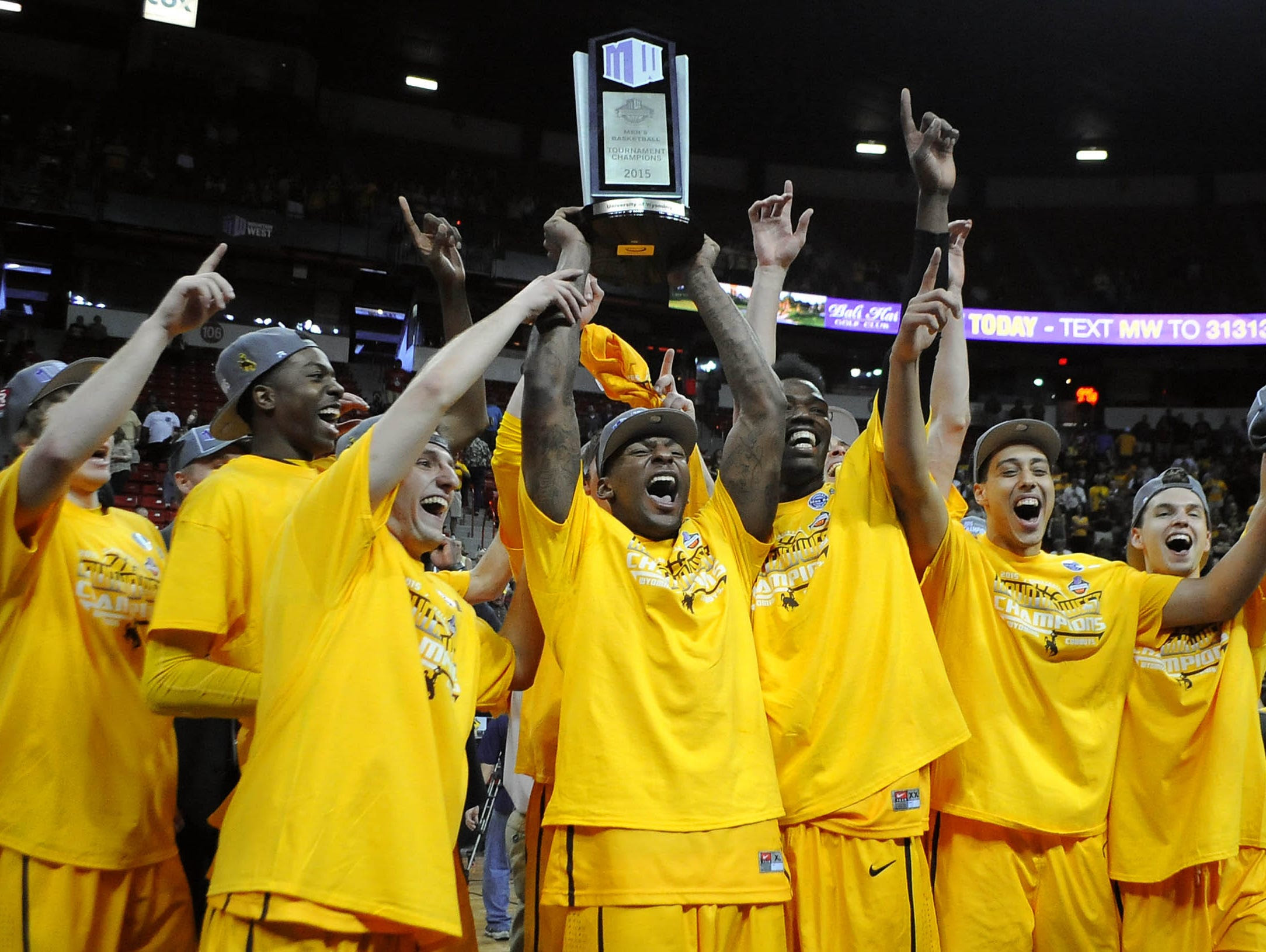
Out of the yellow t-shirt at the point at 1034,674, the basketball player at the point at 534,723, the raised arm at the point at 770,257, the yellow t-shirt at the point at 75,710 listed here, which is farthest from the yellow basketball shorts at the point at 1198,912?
the yellow t-shirt at the point at 75,710

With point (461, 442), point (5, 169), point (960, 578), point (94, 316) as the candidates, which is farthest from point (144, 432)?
point (960, 578)

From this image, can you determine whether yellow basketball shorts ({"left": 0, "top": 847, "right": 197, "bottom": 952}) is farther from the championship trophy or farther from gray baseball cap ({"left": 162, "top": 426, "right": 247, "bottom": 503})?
the championship trophy

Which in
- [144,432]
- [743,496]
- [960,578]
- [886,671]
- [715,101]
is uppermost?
[715,101]

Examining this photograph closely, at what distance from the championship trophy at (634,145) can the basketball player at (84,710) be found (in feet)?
3.88

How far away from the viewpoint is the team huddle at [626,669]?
2.41 meters

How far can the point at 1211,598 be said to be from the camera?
3617 millimetres

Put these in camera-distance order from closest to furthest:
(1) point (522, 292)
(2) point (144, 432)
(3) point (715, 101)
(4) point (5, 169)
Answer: (1) point (522, 292)
(2) point (144, 432)
(4) point (5, 169)
(3) point (715, 101)

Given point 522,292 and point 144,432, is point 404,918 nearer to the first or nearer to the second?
point 522,292

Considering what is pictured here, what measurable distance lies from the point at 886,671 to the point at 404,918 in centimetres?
146

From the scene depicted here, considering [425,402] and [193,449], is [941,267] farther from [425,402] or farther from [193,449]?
[193,449]

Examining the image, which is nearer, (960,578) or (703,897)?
(703,897)

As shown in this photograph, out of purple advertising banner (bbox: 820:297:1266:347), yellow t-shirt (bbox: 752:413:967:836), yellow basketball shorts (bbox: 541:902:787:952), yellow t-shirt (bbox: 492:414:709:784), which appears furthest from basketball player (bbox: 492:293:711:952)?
purple advertising banner (bbox: 820:297:1266:347)

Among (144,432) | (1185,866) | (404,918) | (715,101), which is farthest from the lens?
(715,101)

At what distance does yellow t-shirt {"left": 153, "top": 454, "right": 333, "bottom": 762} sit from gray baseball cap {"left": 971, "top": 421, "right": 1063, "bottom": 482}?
7.53 feet
